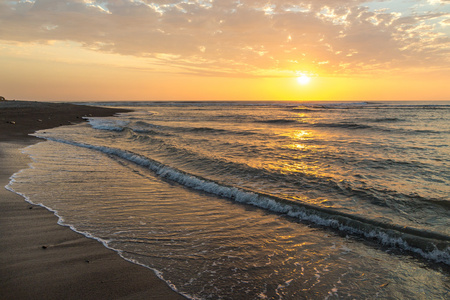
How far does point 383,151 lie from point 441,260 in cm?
1001

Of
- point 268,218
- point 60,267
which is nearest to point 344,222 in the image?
point 268,218

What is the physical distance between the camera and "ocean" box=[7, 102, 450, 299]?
399 centimetres

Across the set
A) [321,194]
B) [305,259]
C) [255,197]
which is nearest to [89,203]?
[255,197]

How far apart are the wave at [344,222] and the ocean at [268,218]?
0.02 meters

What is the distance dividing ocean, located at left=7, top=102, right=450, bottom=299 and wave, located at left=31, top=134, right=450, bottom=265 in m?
0.02

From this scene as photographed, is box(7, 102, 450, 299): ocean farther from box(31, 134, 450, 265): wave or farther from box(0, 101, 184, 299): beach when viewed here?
→ box(0, 101, 184, 299): beach

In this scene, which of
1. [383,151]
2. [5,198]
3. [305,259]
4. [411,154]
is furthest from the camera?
[383,151]

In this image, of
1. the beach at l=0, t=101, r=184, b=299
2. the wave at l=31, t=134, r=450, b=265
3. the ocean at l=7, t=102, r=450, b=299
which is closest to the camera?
the beach at l=0, t=101, r=184, b=299

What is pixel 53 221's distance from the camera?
5.49 meters

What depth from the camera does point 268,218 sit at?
21.2 feet

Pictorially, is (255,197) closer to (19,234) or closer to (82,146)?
(19,234)

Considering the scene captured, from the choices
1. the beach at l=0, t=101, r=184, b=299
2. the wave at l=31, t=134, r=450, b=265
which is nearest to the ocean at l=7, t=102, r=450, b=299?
the wave at l=31, t=134, r=450, b=265

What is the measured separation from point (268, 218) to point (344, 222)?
64.7 inches

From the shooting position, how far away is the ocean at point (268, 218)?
13.1 feet
